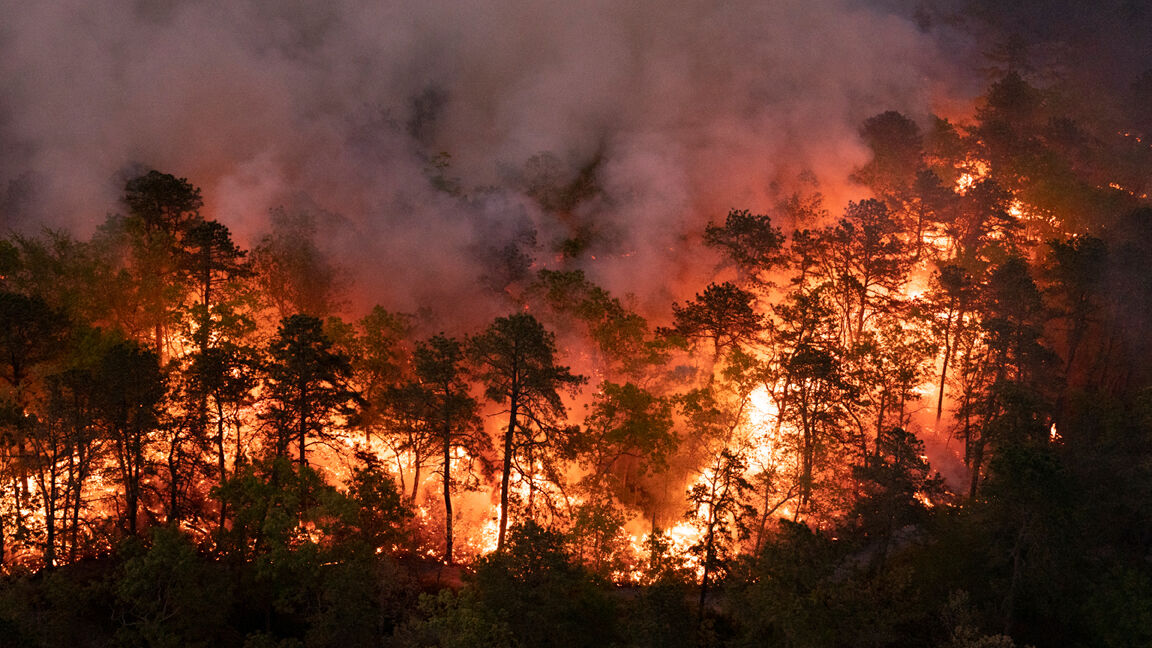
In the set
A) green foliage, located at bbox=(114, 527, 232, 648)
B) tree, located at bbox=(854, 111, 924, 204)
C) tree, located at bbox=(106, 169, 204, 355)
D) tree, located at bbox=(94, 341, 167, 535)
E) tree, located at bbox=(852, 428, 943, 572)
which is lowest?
green foliage, located at bbox=(114, 527, 232, 648)

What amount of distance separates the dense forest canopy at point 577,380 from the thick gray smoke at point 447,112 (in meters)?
0.50

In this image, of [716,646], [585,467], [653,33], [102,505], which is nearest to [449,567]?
[585,467]

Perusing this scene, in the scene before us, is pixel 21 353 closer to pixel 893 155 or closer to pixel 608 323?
pixel 608 323

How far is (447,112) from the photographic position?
8519 centimetres

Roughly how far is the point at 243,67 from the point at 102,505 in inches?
2032

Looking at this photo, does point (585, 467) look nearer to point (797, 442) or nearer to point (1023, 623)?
point (797, 442)

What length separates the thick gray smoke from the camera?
63.1 metres

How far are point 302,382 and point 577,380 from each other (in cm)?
1238

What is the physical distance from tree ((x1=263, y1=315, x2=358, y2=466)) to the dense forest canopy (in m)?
0.24

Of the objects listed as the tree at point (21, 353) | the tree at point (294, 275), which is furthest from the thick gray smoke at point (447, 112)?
the tree at point (21, 353)

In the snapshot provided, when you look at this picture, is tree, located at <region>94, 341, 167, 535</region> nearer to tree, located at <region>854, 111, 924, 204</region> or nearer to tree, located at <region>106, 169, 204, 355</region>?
tree, located at <region>106, 169, 204, 355</region>

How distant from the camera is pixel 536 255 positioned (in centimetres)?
6372

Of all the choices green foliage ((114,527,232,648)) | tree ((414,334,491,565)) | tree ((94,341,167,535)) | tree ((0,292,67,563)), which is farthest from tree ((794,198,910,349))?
tree ((0,292,67,563))

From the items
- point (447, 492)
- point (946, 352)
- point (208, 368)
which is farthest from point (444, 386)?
point (946, 352)
